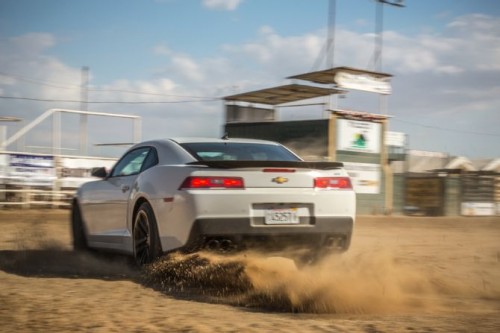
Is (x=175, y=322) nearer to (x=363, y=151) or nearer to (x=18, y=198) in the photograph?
(x=18, y=198)

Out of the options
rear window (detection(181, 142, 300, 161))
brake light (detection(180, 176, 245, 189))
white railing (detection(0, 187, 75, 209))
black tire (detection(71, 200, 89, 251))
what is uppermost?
rear window (detection(181, 142, 300, 161))

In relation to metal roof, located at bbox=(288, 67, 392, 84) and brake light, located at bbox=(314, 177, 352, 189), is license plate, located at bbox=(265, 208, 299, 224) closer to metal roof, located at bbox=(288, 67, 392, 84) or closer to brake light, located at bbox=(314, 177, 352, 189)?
brake light, located at bbox=(314, 177, 352, 189)

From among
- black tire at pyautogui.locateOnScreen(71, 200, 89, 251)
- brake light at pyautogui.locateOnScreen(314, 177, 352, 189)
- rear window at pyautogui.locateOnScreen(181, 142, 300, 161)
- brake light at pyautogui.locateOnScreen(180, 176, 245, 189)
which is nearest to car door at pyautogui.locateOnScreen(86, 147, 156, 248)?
black tire at pyautogui.locateOnScreen(71, 200, 89, 251)

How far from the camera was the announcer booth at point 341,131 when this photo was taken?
25.2 metres

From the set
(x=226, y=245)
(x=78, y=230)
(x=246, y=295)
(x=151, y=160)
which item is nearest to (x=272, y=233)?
(x=226, y=245)

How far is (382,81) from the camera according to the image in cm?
2731

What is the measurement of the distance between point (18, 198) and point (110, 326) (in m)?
18.7

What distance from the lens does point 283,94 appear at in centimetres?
2634

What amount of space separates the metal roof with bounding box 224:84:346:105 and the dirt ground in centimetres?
1776

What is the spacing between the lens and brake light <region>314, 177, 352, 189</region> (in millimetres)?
6305

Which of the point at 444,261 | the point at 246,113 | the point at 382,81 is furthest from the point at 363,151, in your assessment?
the point at 444,261

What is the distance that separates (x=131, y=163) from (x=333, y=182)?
96.1 inches

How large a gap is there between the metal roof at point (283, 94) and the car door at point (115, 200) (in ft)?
58.1

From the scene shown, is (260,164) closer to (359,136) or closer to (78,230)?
(78,230)
